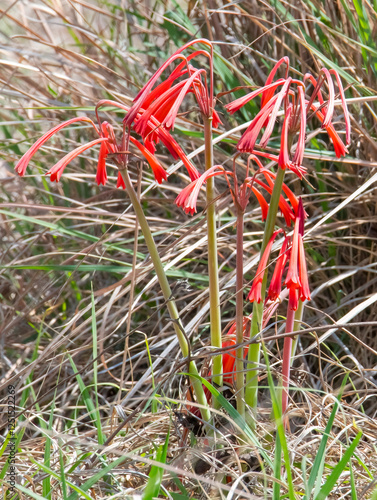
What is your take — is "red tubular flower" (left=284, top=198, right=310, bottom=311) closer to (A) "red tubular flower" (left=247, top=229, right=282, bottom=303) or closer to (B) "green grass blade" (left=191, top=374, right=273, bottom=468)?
(A) "red tubular flower" (left=247, top=229, right=282, bottom=303)

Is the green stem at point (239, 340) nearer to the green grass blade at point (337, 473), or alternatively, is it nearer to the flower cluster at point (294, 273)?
the flower cluster at point (294, 273)

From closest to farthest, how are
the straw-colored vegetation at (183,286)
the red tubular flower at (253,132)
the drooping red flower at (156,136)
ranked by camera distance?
1. the red tubular flower at (253,132)
2. the drooping red flower at (156,136)
3. the straw-colored vegetation at (183,286)

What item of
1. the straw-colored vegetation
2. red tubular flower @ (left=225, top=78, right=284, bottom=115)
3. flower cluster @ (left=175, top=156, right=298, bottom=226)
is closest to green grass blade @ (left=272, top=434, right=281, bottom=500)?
the straw-colored vegetation

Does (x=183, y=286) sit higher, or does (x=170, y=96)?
(x=170, y=96)

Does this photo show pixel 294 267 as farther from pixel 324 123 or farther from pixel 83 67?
pixel 83 67

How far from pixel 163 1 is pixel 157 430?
1587 millimetres

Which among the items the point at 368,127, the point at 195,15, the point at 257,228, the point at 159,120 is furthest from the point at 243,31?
the point at 159,120

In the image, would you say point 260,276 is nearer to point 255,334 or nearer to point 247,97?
point 255,334

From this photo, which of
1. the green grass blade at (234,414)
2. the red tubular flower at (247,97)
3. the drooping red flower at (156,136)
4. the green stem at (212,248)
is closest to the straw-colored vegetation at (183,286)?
the green grass blade at (234,414)

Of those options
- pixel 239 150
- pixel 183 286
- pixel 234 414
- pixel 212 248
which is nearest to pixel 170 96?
pixel 239 150

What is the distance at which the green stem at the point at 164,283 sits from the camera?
0.88m

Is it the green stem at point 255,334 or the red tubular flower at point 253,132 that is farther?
the green stem at point 255,334

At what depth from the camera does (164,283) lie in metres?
0.92

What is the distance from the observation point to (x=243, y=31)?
77.2 inches
